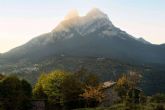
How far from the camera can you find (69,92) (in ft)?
322

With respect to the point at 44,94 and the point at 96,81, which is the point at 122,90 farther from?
the point at 44,94

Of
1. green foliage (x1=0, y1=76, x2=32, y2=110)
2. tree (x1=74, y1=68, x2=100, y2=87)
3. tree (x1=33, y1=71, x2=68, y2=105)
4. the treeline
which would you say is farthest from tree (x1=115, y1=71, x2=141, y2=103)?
green foliage (x1=0, y1=76, x2=32, y2=110)

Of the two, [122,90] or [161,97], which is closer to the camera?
[161,97]

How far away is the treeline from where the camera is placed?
86.9m

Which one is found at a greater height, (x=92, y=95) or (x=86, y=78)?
(x=86, y=78)

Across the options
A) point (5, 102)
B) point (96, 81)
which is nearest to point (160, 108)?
point (5, 102)

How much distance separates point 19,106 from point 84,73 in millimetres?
22637

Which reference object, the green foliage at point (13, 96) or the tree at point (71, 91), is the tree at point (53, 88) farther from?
the green foliage at point (13, 96)

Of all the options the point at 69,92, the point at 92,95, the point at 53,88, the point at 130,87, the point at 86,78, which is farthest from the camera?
the point at 86,78

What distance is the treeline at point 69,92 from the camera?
86.9 m

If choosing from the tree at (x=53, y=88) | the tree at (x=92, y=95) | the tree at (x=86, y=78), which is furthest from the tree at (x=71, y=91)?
the tree at (x=86, y=78)

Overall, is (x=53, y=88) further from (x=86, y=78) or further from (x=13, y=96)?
(x=13, y=96)

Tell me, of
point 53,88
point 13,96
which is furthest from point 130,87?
point 13,96

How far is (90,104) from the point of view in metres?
100
